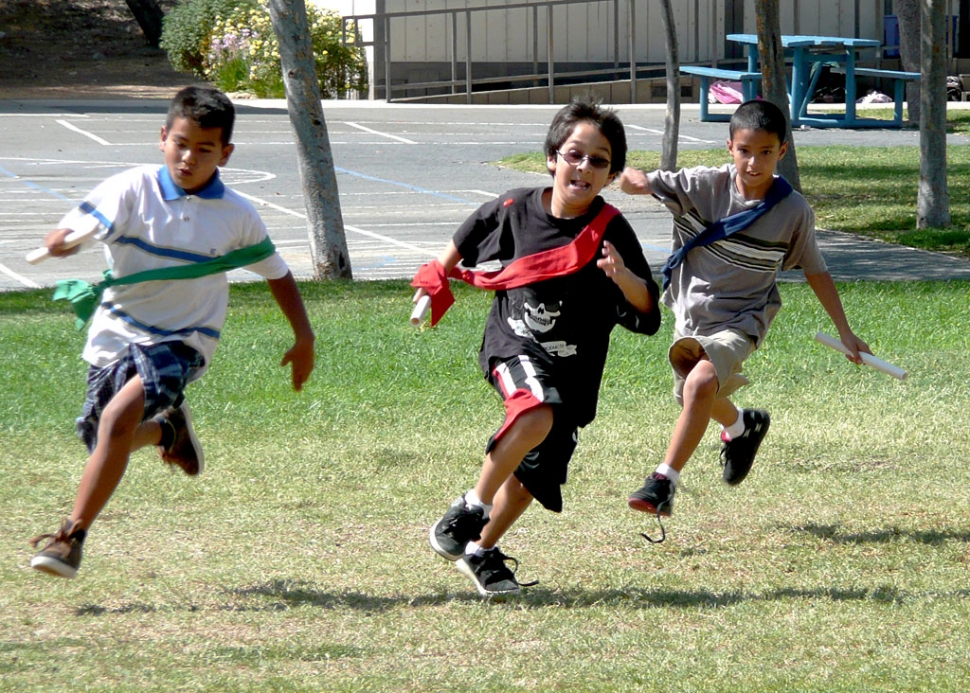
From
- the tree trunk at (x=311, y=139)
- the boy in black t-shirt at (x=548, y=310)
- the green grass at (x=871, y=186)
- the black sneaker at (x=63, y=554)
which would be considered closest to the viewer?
the black sneaker at (x=63, y=554)

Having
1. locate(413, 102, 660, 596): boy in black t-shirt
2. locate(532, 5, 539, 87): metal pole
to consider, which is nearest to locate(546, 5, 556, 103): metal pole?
locate(532, 5, 539, 87): metal pole

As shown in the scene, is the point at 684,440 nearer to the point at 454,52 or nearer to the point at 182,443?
the point at 182,443

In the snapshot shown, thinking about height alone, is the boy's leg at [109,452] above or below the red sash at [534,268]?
below

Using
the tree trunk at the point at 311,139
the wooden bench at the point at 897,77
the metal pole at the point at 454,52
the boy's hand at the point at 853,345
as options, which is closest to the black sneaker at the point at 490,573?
the boy's hand at the point at 853,345

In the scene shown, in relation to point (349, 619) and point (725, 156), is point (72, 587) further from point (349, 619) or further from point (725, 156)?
point (725, 156)

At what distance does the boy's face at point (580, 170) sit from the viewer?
14.8 feet

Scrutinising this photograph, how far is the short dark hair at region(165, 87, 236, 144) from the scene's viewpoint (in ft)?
14.8

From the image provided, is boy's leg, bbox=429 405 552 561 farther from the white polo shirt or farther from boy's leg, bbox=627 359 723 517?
the white polo shirt

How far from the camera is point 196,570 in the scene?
4824mm

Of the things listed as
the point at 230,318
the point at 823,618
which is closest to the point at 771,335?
the point at 230,318

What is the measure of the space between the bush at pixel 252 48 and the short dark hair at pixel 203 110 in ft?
84.5

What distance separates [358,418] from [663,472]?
2756 mm

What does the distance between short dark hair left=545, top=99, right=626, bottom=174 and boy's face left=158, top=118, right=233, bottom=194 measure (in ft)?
3.56

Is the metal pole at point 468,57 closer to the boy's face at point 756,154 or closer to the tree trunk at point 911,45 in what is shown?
the tree trunk at point 911,45
